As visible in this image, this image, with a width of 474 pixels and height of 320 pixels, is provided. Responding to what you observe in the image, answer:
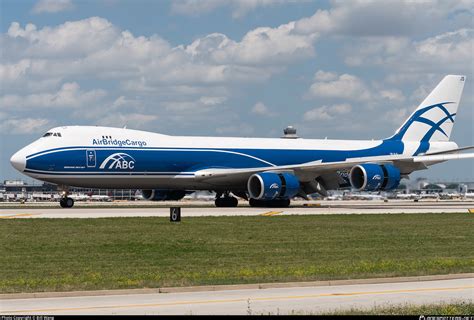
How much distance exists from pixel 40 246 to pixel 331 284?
1269 centimetres

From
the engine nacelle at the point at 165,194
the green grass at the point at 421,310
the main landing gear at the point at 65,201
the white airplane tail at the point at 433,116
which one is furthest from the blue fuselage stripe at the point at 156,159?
the green grass at the point at 421,310

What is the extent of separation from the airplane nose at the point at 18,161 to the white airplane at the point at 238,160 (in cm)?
→ 6

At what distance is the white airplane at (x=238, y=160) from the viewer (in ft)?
176

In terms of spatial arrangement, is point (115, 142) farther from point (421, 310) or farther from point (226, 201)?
point (421, 310)

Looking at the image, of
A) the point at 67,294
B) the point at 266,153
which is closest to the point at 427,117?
the point at 266,153

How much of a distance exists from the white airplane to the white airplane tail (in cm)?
8

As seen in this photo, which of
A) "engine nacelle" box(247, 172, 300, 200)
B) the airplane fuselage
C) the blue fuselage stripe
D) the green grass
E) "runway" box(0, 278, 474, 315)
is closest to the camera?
the green grass

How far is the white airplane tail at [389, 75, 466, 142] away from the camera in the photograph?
69000 millimetres

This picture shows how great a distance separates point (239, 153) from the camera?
60.8 m

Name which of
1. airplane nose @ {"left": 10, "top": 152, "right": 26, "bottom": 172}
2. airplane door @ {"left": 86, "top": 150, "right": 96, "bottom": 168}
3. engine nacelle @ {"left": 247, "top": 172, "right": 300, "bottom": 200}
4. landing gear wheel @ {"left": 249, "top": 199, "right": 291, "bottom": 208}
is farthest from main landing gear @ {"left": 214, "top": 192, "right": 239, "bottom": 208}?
airplane nose @ {"left": 10, "top": 152, "right": 26, "bottom": 172}

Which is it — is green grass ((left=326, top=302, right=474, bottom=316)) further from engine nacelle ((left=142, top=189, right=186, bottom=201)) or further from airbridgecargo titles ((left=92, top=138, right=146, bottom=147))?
engine nacelle ((left=142, top=189, right=186, bottom=201))

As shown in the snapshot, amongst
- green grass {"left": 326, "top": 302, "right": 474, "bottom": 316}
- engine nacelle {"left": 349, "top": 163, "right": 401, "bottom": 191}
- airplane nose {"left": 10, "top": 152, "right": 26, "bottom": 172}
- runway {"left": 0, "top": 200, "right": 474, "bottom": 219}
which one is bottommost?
green grass {"left": 326, "top": 302, "right": 474, "bottom": 316}

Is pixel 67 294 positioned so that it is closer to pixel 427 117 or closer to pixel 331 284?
pixel 331 284

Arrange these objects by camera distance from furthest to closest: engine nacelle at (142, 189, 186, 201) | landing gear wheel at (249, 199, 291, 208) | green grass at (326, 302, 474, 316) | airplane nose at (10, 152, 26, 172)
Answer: engine nacelle at (142, 189, 186, 201) → landing gear wheel at (249, 199, 291, 208) → airplane nose at (10, 152, 26, 172) → green grass at (326, 302, 474, 316)
